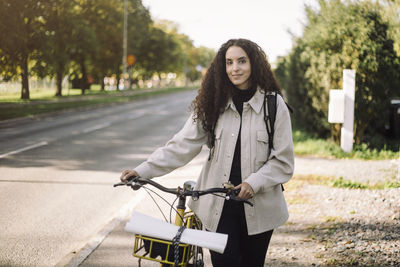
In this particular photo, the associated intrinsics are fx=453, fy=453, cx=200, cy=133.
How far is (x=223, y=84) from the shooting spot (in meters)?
2.89

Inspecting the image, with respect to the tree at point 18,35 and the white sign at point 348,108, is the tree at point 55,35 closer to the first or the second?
the tree at point 18,35

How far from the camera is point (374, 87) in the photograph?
10945 mm

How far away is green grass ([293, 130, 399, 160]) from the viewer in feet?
33.6

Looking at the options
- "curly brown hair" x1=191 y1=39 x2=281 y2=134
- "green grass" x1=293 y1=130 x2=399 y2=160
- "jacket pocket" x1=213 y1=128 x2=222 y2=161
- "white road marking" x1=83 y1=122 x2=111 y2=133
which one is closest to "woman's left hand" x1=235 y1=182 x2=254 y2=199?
"jacket pocket" x1=213 y1=128 x2=222 y2=161

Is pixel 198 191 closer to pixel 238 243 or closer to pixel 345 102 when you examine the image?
pixel 238 243

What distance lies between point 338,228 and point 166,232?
3305 mm

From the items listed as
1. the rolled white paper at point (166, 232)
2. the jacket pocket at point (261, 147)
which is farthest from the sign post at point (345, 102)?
the rolled white paper at point (166, 232)

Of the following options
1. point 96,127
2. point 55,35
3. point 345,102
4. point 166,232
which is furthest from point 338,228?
point 55,35

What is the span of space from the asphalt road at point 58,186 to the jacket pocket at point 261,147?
1.41 meters

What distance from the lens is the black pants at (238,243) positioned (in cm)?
267

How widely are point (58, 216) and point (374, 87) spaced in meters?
8.19

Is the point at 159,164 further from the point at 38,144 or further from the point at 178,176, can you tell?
the point at 38,144

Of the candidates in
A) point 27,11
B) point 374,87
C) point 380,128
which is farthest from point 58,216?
point 27,11

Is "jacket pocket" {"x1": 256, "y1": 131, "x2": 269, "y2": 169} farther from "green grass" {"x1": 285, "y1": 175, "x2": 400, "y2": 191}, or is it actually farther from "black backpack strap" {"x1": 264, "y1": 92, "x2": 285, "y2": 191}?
"green grass" {"x1": 285, "y1": 175, "x2": 400, "y2": 191}
